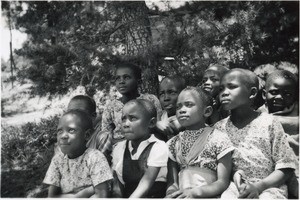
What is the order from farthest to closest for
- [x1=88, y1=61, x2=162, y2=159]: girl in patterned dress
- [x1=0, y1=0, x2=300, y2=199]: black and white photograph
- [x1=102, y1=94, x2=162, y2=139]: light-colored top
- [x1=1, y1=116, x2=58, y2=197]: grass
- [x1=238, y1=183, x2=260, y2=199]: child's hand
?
[x1=1, y1=116, x2=58, y2=197]: grass
[x1=102, y1=94, x2=162, y2=139]: light-colored top
[x1=88, y1=61, x2=162, y2=159]: girl in patterned dress
[x1=0, y1=0, x2=300, y2=199]: black and white photograph
[x1=238, y1=183, x2=260, y2=199]: child's hand

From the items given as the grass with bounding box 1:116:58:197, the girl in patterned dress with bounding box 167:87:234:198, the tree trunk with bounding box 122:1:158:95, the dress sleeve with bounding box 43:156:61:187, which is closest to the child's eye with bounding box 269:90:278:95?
the girl in patterned dress with bounding box 167:87:234:198

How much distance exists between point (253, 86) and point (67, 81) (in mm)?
1871

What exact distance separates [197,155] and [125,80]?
3.42ft

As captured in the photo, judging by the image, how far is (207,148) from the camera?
2420 millimetres

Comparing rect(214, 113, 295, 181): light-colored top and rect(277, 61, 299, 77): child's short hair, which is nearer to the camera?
rect(214, 113, 295, 181): light-colored top

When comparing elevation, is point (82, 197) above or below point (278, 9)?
below

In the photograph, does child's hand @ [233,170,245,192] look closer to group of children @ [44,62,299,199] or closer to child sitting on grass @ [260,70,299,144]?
group of children @ [44,62,299,199]

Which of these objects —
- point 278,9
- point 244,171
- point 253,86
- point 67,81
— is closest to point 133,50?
point 67,81

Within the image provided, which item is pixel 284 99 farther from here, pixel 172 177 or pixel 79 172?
pixel 79 172

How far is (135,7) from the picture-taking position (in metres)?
3.78

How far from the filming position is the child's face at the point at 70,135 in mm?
2580

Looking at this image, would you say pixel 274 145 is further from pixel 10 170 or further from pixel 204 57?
pixel 10 170

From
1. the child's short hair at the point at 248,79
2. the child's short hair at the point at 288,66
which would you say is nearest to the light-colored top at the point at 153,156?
the child's short hair at the point at 248,79

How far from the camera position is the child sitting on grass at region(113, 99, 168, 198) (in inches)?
99.3
